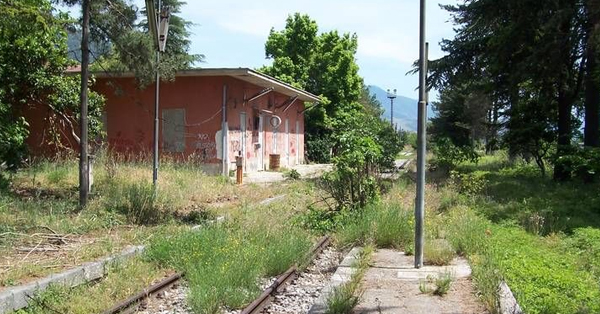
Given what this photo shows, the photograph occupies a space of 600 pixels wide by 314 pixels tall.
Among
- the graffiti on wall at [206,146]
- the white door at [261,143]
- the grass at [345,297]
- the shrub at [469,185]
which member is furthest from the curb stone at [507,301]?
the white door at [261,143]

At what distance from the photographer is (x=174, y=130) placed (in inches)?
838

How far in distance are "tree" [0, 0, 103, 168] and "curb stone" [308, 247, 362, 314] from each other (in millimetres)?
8512

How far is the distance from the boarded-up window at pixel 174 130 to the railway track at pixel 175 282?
14030 mm

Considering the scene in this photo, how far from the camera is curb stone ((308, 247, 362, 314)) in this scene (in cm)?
583

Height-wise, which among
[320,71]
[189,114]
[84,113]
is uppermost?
A: [320,71]

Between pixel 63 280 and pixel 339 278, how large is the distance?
3.25m

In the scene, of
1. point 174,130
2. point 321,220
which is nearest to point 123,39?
point 321,220

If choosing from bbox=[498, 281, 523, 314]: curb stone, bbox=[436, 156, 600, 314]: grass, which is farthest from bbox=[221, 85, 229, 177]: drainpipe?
bbox=[498, 281, 523, 314]: curb stone

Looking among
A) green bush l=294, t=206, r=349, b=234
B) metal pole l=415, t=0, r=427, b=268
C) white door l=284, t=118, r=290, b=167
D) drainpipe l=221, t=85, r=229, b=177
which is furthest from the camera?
white door l=284, t=118, r=290, b=167

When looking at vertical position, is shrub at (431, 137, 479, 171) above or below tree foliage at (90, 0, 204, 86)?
below

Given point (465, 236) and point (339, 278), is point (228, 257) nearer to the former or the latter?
point (339, 278)

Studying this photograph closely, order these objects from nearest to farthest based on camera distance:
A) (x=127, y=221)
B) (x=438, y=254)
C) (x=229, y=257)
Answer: (x=229, y=257)
(x=438, y=254)
(x=127, y=221)

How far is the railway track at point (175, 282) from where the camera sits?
6.00 metres

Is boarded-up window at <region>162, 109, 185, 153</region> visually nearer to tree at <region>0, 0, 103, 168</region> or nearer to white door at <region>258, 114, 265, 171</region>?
tree at <region>0, 0, 103, 168</region>
